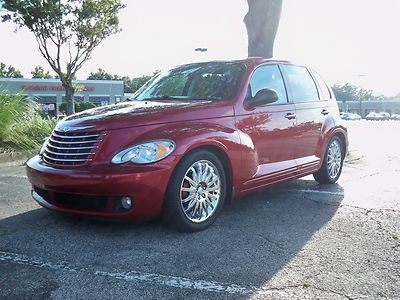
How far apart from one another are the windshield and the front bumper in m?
1.32

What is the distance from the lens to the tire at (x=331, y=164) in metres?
6.06

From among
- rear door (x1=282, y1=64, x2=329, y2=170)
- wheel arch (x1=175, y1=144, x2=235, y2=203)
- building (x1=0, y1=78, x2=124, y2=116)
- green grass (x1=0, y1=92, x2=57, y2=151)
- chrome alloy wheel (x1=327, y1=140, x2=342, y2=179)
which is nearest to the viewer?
wheel arch (x1=175, y1=144, x2=235, y2=203)

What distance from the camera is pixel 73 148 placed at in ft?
12.5

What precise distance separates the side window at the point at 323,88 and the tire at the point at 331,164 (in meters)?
0.61

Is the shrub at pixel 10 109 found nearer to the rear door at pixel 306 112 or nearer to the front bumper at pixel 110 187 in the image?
the front bumper at pixel 110 187

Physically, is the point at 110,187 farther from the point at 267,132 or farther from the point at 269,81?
the point at 269,81

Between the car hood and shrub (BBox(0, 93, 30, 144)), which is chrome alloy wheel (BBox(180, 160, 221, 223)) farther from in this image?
shrub (BBox(0, 93, 30, 144))

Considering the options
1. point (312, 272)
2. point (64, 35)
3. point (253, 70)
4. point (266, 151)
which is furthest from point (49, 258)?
point (64, 35)

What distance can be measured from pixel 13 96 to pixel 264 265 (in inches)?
350

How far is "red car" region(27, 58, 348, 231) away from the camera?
12.0ft

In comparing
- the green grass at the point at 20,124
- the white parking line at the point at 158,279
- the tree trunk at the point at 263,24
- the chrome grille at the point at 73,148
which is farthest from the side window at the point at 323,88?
the green grass at the point at 20,124

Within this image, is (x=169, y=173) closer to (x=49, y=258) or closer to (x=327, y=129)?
(x=49, y=258)

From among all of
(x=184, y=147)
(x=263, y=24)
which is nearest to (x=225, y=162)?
(x=184, y=147)

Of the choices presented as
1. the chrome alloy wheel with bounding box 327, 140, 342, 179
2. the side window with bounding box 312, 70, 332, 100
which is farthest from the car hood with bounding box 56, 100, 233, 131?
the chrome alloy wheel with bounding box 327, 140, 342, 179
